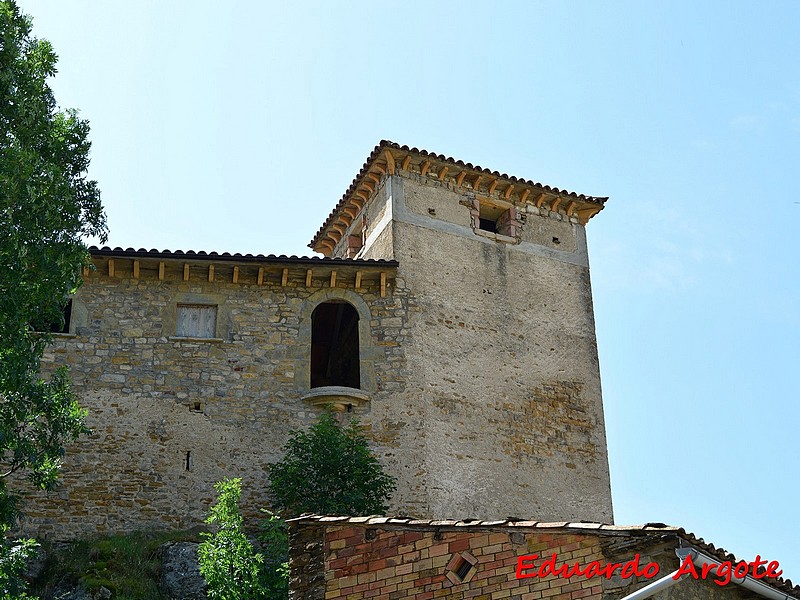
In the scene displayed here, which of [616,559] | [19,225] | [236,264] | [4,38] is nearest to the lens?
[616,559]

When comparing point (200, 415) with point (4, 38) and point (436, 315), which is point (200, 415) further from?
point (4, 38)

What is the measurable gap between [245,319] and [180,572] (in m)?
5.10

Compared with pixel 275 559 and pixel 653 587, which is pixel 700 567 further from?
pixel 275 559

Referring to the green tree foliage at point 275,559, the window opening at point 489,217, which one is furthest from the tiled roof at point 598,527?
the window opening at point 489,217

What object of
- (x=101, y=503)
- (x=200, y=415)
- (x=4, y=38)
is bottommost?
(x=101, y=503)

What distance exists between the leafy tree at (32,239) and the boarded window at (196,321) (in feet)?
17.6

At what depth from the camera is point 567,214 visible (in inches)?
912

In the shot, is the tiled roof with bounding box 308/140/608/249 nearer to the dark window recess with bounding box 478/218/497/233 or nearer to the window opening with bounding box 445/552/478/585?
the dark window recess with bounding box 478/218/497/233

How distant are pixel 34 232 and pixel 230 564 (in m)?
5.14

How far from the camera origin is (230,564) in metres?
14.6

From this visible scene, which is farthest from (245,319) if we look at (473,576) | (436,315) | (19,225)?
(473,576)

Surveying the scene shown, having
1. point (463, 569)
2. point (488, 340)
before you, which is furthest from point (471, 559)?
point (488, 340)

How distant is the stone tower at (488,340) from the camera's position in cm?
1908

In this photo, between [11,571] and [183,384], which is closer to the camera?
[11,571]
